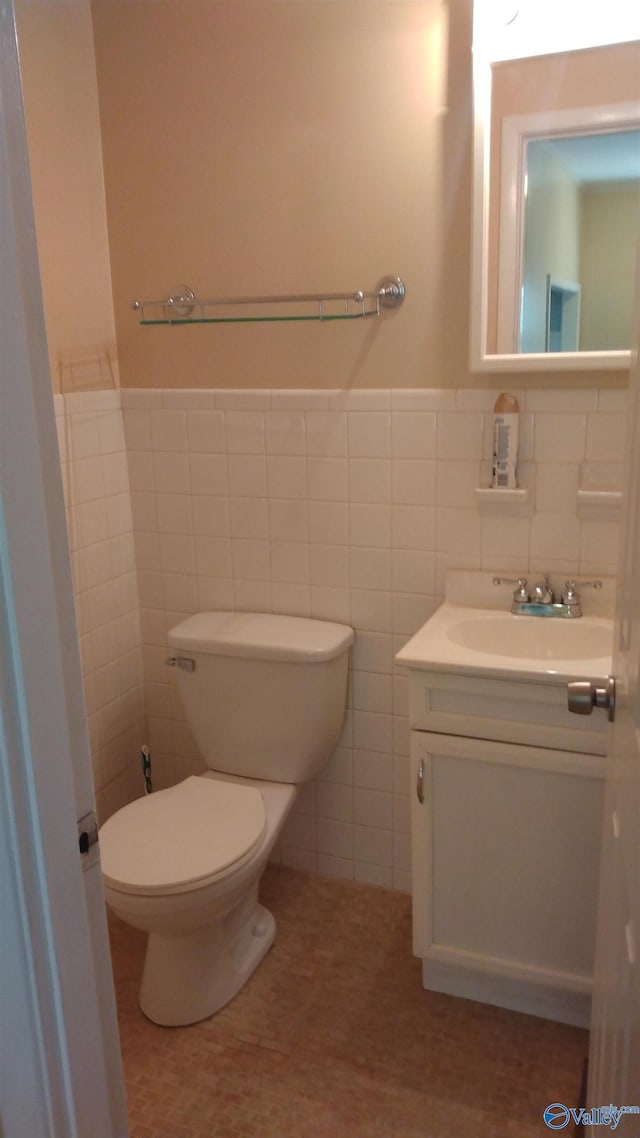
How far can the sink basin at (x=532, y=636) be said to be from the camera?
1873mm

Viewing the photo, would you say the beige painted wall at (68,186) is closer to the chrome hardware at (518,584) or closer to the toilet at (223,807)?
the toilet at (223,807)

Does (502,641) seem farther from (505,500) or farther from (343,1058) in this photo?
(343,1058)

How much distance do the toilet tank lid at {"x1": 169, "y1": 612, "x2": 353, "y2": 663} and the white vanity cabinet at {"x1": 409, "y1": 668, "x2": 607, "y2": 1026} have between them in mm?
360

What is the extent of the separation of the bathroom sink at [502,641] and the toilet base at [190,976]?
0.79 meters

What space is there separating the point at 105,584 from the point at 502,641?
105 centimetres

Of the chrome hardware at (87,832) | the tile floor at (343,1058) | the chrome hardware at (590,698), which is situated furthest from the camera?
the tile floor at (343,1058)

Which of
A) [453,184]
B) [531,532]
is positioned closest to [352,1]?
[453,184]

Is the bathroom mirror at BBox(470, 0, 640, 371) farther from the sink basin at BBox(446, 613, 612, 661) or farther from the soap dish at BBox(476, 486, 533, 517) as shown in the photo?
the sink basin at BBox(446, 613, 612, 661)

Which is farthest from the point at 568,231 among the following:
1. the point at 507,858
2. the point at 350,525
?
the point at 507,858

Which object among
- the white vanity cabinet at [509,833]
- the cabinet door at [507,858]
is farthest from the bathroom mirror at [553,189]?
the cabinet door at [507,858]

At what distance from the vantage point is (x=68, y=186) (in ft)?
6.83

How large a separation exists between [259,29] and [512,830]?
185 cm

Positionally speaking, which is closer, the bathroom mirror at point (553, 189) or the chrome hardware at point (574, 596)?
the bathroom mirror at point (553, 189)

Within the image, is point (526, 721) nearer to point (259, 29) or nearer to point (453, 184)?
point (453, 184)
